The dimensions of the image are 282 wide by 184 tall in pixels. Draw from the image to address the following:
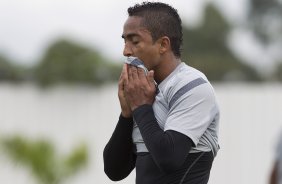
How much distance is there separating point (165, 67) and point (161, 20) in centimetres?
19

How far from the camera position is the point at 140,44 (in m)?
3.60

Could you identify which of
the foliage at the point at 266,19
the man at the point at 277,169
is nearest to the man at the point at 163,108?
the man at the point at 277,169

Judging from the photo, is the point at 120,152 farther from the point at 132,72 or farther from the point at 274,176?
the point at 274,176

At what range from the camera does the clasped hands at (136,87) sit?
3.54 meters

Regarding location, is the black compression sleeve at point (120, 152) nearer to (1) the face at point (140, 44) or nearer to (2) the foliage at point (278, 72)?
(1) the face at point (140, 44)

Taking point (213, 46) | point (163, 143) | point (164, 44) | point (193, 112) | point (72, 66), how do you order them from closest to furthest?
point (163, 143)
point (193, 112)
point (164, 44)
point (72, 66)
point (213, 46)

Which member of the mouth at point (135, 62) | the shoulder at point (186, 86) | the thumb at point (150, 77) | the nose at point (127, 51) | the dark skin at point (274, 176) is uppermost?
the nose at point (127, 51)

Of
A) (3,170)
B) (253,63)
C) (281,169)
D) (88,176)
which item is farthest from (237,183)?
(253,63)

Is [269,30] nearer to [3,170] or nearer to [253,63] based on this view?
[253,63]

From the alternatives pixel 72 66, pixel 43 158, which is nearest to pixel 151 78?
pixel 43 158

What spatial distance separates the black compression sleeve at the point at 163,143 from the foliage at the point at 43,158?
26.2 ft

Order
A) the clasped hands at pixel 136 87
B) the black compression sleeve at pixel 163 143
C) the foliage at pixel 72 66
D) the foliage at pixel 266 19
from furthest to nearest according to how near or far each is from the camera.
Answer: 1. the foliage at pixel 266 19
2. the foliage at pixel 72 66
3. the clasped hands at pixel 136 87
4. the black compression sleeve at pixel 163 143

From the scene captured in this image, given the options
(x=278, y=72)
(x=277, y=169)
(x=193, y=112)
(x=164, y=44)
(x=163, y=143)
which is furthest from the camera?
(x=278, y=72)

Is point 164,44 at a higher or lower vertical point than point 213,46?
higher
